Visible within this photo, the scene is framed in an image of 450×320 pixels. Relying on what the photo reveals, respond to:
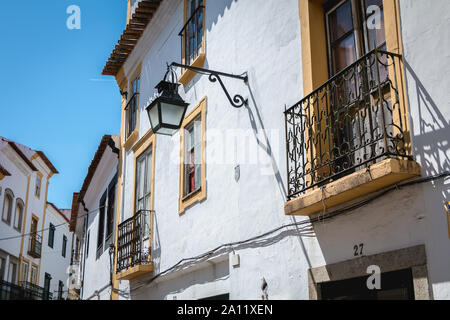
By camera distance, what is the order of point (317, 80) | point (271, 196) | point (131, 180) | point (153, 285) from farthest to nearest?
point (131, 180) < point (153, 285) < point (271, 196) < point (317, 80)

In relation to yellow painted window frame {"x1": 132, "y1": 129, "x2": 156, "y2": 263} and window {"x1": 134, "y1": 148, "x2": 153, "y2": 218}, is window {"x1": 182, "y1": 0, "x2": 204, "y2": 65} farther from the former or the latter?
window {"x1": 134, "y1": 148, "x2": 153, "y2": 218}

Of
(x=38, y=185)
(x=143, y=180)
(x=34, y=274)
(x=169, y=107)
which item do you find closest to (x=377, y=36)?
(x=169, y=107)

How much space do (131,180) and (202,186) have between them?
4.02m

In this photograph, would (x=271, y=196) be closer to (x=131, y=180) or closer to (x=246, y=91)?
(x=246, y=91)

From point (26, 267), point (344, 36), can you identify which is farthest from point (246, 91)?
point (26, 267)

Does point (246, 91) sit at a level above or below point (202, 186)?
above

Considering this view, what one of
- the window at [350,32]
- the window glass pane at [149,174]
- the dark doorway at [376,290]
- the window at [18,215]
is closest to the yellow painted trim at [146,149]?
the window glass pane at [149,174]

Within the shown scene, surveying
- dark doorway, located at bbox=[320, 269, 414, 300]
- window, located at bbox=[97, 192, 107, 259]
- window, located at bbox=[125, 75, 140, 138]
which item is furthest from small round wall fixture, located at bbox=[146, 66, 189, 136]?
window, located at bbox=[97, 192, 107, 259]

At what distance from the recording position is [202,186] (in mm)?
9258

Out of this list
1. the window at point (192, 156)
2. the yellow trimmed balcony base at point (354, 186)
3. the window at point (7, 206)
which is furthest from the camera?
the window at point (7, 206)

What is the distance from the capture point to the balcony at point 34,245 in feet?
97.1

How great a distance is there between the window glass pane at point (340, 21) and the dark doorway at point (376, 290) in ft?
8.97

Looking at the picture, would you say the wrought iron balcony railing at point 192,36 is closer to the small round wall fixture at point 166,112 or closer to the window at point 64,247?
the small round wall fixture at point 166,112

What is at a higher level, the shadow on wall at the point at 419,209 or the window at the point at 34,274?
the window at the point at 34,274
